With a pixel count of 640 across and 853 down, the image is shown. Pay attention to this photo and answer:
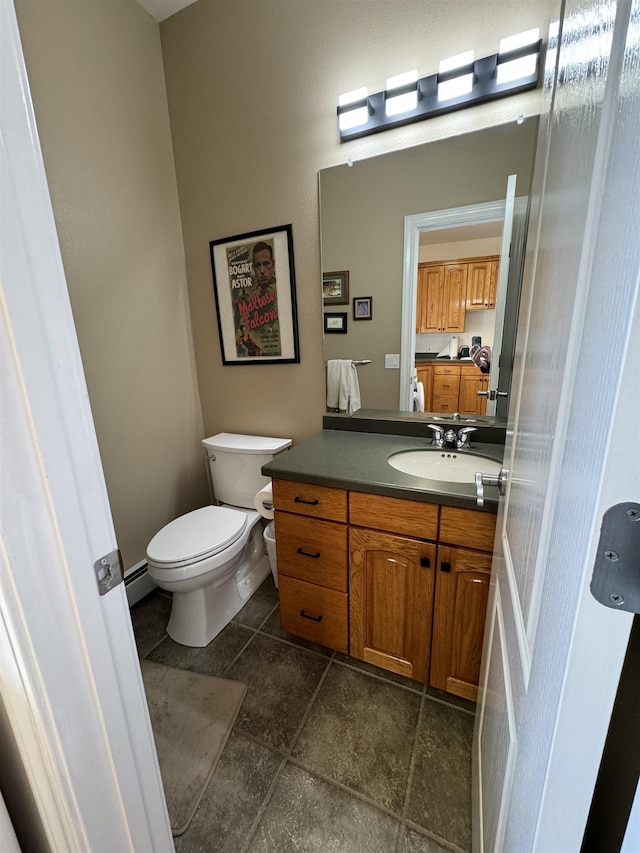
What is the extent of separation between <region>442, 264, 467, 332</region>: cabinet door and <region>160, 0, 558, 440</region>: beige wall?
0.50 meters

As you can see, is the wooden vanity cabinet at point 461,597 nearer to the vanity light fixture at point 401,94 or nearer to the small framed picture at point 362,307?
the small framed picture at point 362,307

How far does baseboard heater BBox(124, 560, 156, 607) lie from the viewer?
6.00ft

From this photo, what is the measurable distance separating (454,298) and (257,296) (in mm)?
984

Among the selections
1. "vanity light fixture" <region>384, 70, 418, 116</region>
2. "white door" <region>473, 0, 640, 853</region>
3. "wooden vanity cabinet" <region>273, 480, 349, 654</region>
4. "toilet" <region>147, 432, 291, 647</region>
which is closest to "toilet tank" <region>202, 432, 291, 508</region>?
"toilet" <region>147, 432, 291, 647</region>

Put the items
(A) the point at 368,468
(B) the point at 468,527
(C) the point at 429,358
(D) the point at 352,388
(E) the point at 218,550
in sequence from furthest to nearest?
(D) the point at 352,388 → (C) the point at 429,358 → (E) the point at 218,550 → (A) the point at 368,468 → (B) the point at 468,527

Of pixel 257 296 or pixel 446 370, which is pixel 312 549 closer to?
pixel 446 370

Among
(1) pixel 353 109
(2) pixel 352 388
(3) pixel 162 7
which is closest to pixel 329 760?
(2) pixel 352 388

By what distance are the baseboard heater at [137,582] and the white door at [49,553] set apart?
4.31ft

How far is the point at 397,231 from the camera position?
4.99 ft

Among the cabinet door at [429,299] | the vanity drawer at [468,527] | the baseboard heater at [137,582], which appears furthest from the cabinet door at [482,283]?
the baseboard heater at [137,582]

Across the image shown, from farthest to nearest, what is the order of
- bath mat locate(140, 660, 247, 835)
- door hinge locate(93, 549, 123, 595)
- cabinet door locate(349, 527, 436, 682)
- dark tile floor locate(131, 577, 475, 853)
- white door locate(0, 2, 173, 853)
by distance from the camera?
cabinet door locate(349, 527, 436, 682), bath mat locate(140, 660, 247, 835), dark tile floor locate(131, 577, 475, 853), door hinge locate(93, 549, 123, 595), white door locate(0, 2, 173, 853)

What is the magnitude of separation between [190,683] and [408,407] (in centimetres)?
149

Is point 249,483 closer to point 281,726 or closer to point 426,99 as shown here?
point 281,726

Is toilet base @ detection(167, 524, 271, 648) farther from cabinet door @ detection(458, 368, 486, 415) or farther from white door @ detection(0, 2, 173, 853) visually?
cabinet door @ detection(458, 368, 486, 415)
